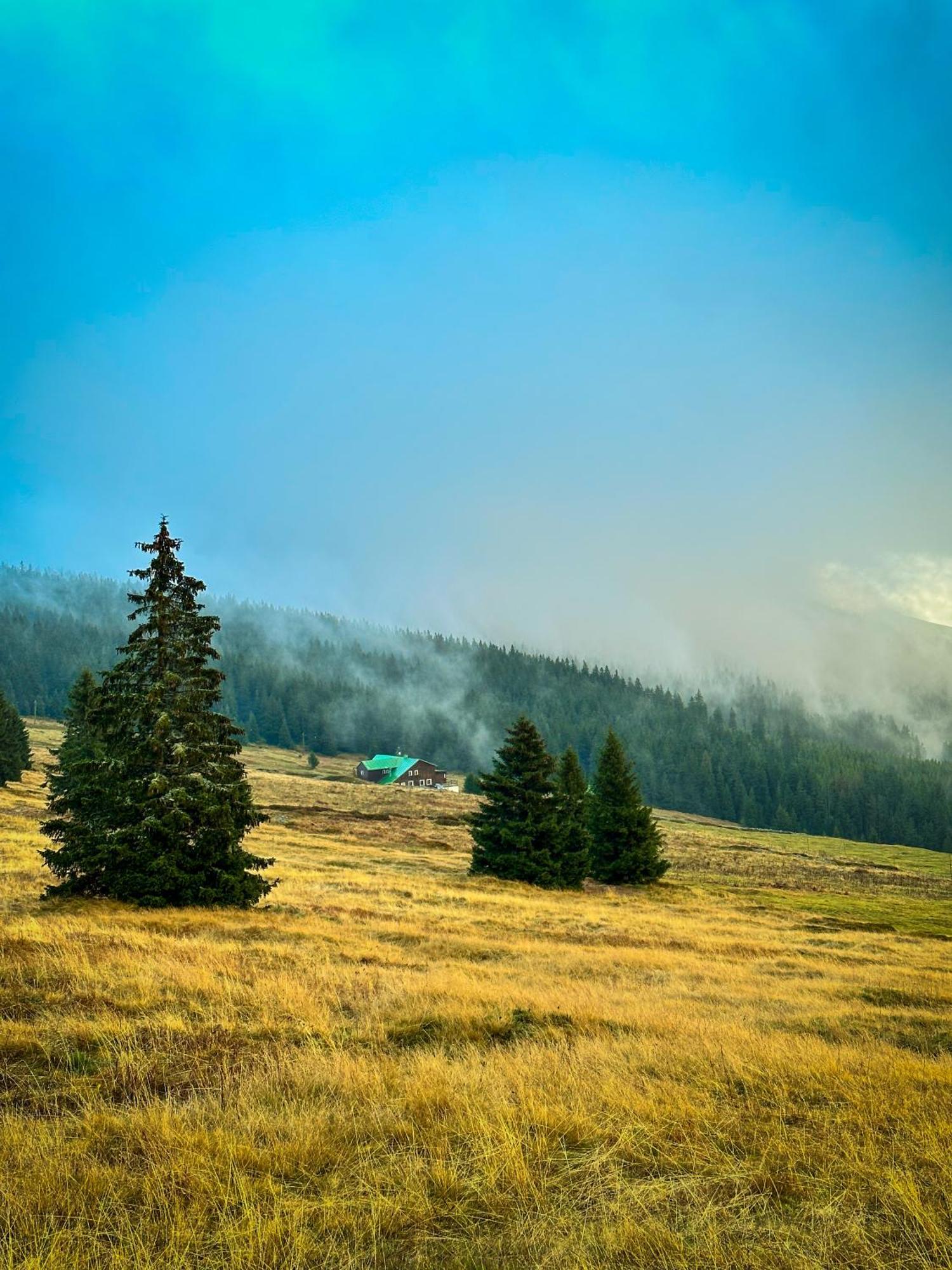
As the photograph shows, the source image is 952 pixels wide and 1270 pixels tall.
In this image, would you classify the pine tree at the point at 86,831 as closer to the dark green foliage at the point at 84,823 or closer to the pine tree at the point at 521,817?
the dark green foliage at the point at 84,823

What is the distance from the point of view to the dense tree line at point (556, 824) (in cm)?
3653

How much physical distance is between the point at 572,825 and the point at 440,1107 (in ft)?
110

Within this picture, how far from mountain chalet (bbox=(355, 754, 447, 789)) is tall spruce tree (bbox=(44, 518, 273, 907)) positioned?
374 feet

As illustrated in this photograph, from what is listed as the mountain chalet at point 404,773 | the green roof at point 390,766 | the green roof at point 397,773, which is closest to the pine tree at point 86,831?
the green roof at point 390,766

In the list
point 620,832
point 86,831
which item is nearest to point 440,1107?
point 86,831

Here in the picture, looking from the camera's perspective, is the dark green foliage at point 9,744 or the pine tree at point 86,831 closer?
the pine tree at point 86,831

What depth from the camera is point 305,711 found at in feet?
635

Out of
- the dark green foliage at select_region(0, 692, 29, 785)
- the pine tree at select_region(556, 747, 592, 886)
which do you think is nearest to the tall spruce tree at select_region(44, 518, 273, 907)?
the pine tree at select_region(556, 747, 592, 886)

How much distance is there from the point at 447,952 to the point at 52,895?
33.3 feet

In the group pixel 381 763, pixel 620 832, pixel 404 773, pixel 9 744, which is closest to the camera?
pixel 620 832

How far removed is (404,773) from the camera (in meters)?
134

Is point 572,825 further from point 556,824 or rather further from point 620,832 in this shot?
point 620,832

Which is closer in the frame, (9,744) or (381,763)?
(9,744)

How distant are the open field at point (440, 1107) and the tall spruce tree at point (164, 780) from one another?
1744 mm
